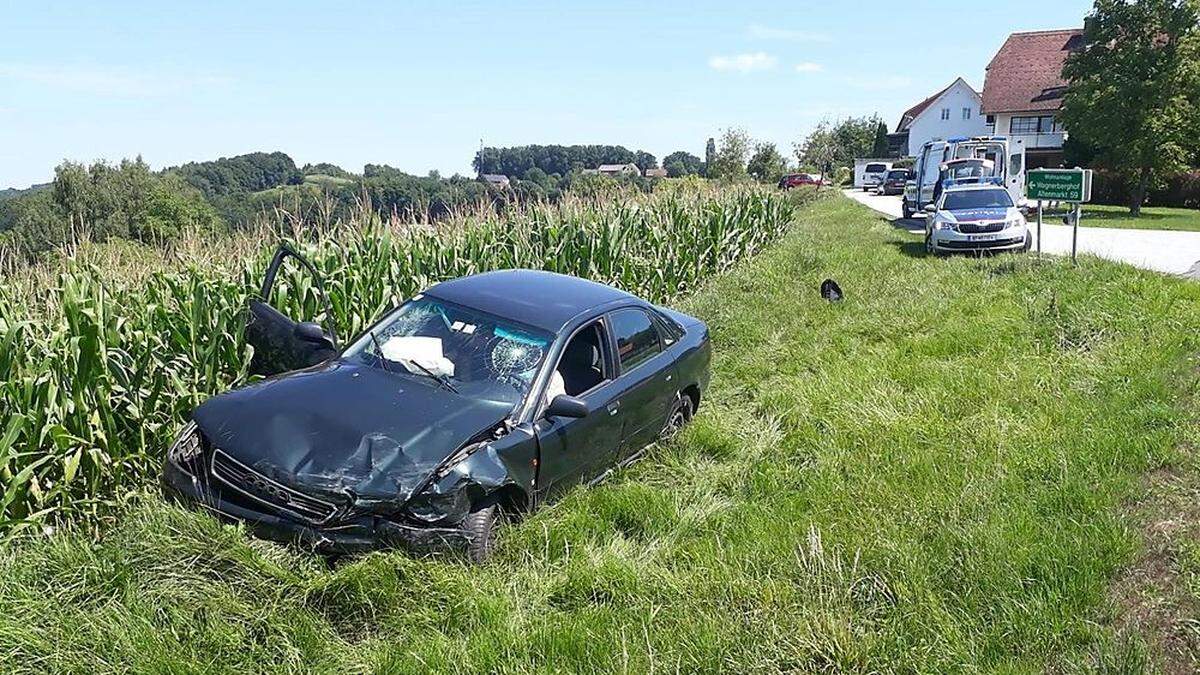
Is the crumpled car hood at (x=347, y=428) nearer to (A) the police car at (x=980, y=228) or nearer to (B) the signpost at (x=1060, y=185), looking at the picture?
(B) the signpost at (x=1060, y=185)

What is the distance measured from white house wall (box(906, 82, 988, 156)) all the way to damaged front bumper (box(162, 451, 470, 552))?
2673 inches

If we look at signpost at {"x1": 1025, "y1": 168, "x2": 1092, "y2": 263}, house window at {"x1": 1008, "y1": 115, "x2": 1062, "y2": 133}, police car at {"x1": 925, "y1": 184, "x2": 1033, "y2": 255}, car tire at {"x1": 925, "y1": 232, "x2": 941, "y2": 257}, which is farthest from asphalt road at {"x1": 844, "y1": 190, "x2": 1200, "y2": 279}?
house window at {"x1": 1008, "y1": 115, "x2": 1062, "y2": 133}

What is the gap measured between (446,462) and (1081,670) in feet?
9.77

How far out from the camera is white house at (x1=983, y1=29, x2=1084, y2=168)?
1982 inches

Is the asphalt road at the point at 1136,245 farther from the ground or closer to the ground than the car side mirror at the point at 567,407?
closer to the ground

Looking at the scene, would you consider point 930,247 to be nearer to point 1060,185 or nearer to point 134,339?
point 1060,185

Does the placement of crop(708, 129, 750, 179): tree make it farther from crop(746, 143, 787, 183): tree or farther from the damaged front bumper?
the damaged front bumper

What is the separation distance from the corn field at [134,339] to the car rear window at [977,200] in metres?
12.9

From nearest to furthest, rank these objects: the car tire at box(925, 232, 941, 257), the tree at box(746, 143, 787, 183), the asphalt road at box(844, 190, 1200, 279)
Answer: the asphalt road at box(844, 190, 1200, 279), the car tire at box(925, 232, 941, 257), the tree at box(746, 143, 787, 183)

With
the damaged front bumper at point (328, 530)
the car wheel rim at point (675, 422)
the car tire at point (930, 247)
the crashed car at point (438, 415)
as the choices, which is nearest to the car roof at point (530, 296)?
the crashed car at point (438, 415)

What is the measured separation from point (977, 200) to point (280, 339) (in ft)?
54.3

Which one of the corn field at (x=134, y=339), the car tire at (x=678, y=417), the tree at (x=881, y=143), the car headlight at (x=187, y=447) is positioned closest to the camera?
the car headlight at (x=187, y=447)

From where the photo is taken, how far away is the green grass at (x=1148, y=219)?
2473 centimetres

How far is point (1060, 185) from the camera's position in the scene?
1303 centimetres
